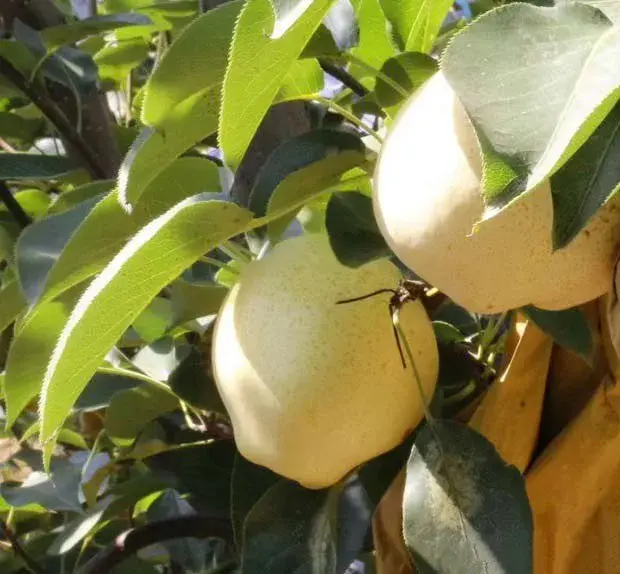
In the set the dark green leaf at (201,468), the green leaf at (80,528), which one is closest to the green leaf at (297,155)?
the dark green leaf at (201,468)

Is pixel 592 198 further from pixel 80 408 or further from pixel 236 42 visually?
pixel 80 408

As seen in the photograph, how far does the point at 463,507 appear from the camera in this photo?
1.22ft

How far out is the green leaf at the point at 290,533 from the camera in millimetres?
444

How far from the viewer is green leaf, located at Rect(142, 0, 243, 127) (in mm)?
358

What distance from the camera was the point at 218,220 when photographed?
0.37 metres

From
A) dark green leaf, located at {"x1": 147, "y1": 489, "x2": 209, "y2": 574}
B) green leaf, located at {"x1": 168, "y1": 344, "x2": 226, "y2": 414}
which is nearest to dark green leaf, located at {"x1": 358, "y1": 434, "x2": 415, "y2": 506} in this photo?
green leaf, located at {"x1": 168, "y1": 344, "x2": 226, "y2": 414}

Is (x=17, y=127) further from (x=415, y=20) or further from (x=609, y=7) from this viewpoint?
(x=609, y=7)

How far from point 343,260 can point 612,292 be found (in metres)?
0.11

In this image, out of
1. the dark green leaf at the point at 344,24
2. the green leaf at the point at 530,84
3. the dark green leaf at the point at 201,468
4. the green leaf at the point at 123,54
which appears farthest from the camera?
the green leaf at the point at 123,54

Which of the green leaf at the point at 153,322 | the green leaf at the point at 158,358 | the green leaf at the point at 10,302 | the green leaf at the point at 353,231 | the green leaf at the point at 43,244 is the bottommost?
the green leaf at the point at 158,358

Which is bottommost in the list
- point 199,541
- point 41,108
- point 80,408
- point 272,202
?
point 199,541

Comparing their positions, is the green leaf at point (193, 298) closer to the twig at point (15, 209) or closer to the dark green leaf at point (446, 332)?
the dark green leaf at point (446, 332)

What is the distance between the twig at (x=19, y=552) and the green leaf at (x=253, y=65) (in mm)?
507

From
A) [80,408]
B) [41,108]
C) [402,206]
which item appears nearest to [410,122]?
[402,206]
